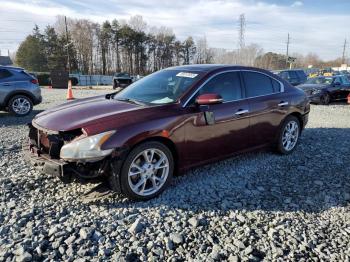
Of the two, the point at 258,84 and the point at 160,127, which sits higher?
the point at 258,84

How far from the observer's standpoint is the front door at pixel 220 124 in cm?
413

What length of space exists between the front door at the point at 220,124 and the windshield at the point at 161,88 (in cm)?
24

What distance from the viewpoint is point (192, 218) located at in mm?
3369

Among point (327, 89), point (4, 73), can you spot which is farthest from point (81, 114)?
point (327, 89)

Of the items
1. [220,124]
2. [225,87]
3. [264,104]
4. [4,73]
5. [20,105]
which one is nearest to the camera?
[220,124]

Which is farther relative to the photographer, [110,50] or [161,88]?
[110,50]

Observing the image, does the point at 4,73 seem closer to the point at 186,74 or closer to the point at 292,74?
the point at 186,74

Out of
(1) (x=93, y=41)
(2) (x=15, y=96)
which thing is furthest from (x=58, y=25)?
(2) (x=15, y=96)

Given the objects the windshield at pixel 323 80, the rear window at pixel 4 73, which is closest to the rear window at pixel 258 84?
the rear window at pixel 4 73

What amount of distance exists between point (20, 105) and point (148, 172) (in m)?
7.50

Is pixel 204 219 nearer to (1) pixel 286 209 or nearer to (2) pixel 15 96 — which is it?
(1) pixel 286 209

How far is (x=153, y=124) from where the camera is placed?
3707 mm

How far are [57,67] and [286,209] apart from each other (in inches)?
2420

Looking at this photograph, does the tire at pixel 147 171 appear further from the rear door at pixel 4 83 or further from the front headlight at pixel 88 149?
the rear door at pixel 4 83
